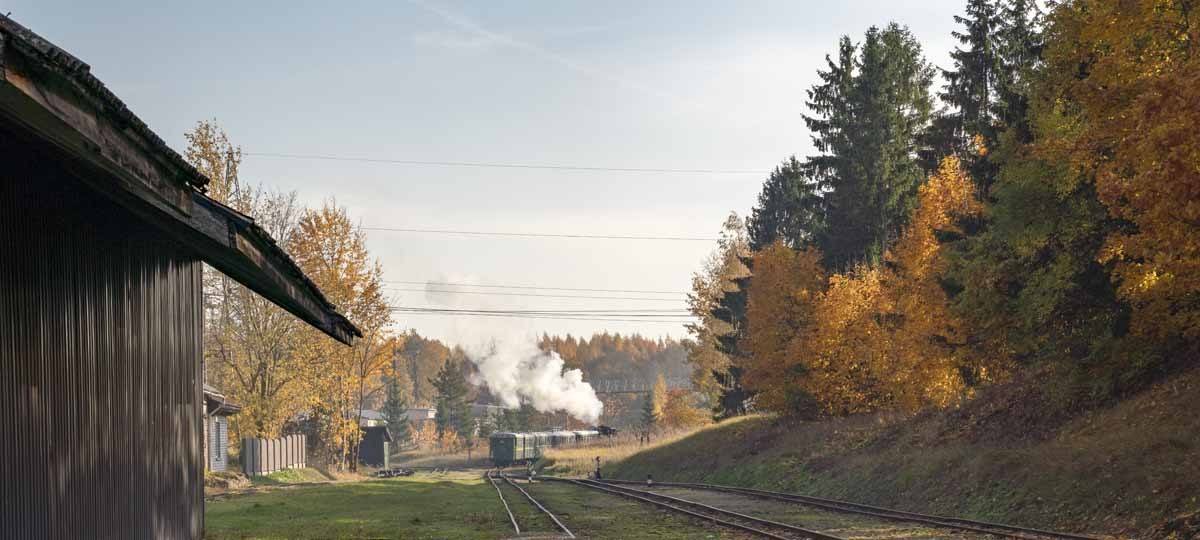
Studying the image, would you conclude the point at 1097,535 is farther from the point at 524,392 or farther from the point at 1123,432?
the point at 524,392

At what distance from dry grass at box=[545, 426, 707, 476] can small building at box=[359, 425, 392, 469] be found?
16.1 meters

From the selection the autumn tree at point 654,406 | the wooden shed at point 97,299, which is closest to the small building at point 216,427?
the wooden shed at point 97,299

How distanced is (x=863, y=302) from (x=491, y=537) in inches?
1049

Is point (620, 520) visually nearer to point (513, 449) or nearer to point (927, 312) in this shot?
→ point (927, 312)

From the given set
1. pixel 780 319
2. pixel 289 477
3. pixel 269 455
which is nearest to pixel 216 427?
pixel 269 455

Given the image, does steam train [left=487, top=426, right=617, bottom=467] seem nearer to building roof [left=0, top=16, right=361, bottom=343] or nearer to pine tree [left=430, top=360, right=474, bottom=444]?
pine tree [left=430, top=360, right=474, bottom=444]

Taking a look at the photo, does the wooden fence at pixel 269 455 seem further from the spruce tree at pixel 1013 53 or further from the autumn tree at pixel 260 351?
the spruce tree at pixel 1013 53

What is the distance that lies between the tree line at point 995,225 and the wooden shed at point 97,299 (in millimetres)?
16479

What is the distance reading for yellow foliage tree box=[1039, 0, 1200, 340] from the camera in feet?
64.3

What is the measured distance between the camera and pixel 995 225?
100ft

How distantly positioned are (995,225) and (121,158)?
27803 millimetres

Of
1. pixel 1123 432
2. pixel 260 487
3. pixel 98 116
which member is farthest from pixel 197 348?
pixel 260 487

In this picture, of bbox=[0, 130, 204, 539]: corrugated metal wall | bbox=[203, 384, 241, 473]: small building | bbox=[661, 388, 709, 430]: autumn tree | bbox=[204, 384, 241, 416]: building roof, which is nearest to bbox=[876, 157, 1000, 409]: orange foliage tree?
bbox=[204, 384, 241, 416]: building roof

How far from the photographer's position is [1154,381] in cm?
2880
